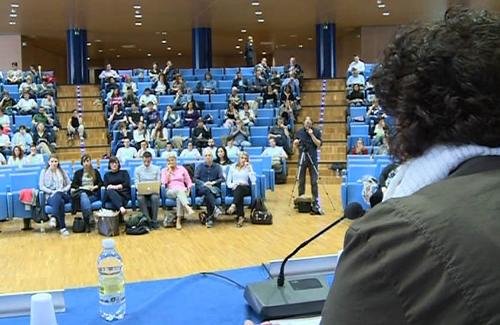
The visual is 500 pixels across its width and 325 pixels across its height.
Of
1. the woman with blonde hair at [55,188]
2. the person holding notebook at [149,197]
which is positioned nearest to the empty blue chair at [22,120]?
the woman with blonde hair at [55,188]

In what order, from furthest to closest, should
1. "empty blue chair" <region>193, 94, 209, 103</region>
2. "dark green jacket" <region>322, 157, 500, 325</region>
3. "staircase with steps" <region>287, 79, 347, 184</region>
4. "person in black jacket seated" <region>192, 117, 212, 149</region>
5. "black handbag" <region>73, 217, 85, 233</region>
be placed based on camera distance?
"empty blue chair" <region>193, 94, 209, 103</region> → "staircase with steps" <region>287, 79, 347, 184</region> → "person in black jacket seated" <region>192, 117, 212, 149</region> → "black handbag" <region>73, 217, 85, 233</region> → "dark green jacket" <region>322, 157, 500, 325</region>

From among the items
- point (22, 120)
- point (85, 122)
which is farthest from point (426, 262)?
point (85, 122)

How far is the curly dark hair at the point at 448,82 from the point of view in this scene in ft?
2.58

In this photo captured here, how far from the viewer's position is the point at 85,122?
623 inches

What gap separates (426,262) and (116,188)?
7.72 m

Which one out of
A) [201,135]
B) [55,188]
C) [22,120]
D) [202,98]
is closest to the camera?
[55,188]

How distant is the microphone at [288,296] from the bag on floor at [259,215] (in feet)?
20.6

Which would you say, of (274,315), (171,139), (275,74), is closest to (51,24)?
(275,74)

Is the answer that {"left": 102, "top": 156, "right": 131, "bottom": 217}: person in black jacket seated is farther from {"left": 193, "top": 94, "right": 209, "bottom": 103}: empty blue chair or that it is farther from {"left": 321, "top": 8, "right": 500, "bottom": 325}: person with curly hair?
{"left": 321, "top": 8, "right": 500, "bottom": 325}: person with curly hair

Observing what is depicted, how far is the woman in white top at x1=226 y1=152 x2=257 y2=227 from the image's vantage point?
833 cm

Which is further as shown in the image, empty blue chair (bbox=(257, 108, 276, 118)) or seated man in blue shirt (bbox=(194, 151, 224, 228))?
empty blue chair (bbox=(257, 108, 276, 118))

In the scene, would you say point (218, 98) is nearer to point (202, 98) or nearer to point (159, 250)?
point (202, 98)

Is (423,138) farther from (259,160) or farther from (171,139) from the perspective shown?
(171,139)

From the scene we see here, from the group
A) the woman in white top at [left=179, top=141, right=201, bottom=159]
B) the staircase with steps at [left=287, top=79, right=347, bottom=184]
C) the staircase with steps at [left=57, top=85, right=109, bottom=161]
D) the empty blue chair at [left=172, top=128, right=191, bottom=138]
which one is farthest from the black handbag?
the staircase with steps at [left=57, top=85, right=109, bottom=161]
